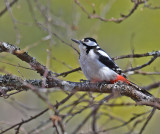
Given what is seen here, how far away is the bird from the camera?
14.1 feet

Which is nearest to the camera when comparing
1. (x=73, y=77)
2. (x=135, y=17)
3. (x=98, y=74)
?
(x=98, y=74)

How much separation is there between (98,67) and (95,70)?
0.07m

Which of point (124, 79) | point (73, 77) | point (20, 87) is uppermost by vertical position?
point (73, 77)

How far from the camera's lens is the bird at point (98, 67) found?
430cm

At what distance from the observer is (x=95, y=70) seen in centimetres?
432

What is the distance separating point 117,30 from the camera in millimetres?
7855

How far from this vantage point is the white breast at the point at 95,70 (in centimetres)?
429

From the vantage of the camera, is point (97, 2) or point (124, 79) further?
point (97, 2)

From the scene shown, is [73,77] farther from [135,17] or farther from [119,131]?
[135,17]

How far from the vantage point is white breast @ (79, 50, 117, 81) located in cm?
429

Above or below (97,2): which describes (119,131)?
below

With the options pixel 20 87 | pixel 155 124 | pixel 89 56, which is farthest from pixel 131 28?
pixel 20 87

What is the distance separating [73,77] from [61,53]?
86 cm

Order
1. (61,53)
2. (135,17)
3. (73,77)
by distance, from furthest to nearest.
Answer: (135,17)
(61,53)
(73,77)
